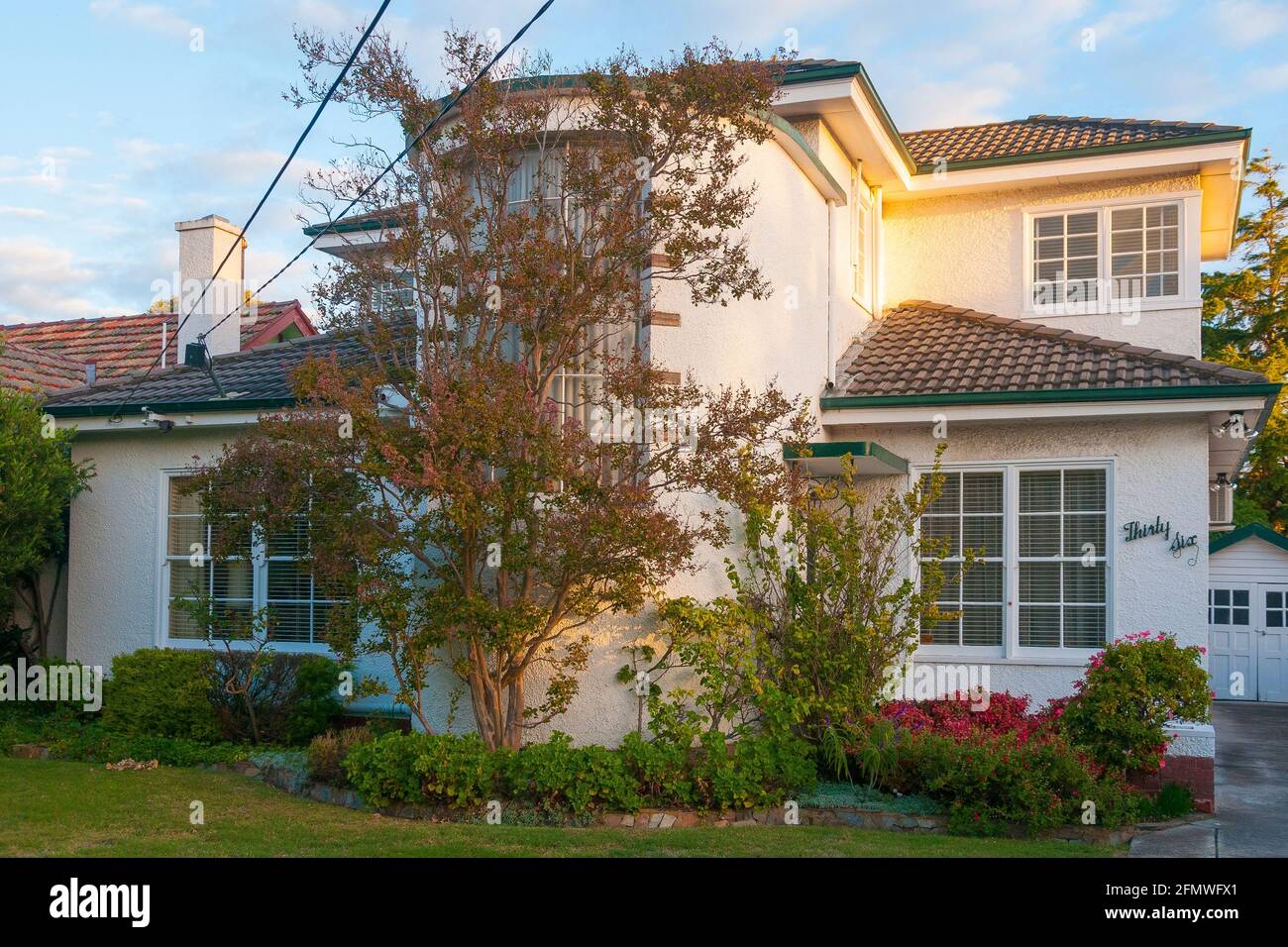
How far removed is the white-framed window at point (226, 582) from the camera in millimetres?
13094

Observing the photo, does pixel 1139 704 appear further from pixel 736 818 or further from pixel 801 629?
pixel 736 818

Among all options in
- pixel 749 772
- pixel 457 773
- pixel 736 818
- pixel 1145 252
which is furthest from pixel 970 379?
pixel 457 773

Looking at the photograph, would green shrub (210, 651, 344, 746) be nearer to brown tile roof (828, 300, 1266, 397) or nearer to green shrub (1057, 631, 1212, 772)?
brown tile roof (828, 300, 1266, 397)

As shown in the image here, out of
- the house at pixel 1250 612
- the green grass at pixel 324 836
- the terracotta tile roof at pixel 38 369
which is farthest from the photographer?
the house at pixel 1250 612

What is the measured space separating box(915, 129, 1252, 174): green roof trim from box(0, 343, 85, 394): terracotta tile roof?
1255 centimetres

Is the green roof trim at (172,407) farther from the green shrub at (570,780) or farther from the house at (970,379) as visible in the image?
the green shrub at (570,780)

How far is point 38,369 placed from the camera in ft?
59.3

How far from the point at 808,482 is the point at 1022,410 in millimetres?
2412

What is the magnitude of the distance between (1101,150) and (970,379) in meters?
3.89

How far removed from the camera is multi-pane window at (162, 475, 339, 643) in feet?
43.0

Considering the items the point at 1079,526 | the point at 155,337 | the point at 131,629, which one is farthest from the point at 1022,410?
the point at 155,337

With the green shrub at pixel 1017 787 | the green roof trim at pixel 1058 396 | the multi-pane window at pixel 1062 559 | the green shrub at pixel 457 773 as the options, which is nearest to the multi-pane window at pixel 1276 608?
the multi-pane window at pixel 1062 559

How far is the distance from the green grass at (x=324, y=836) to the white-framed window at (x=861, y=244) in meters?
7.11

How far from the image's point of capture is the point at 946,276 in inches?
608
